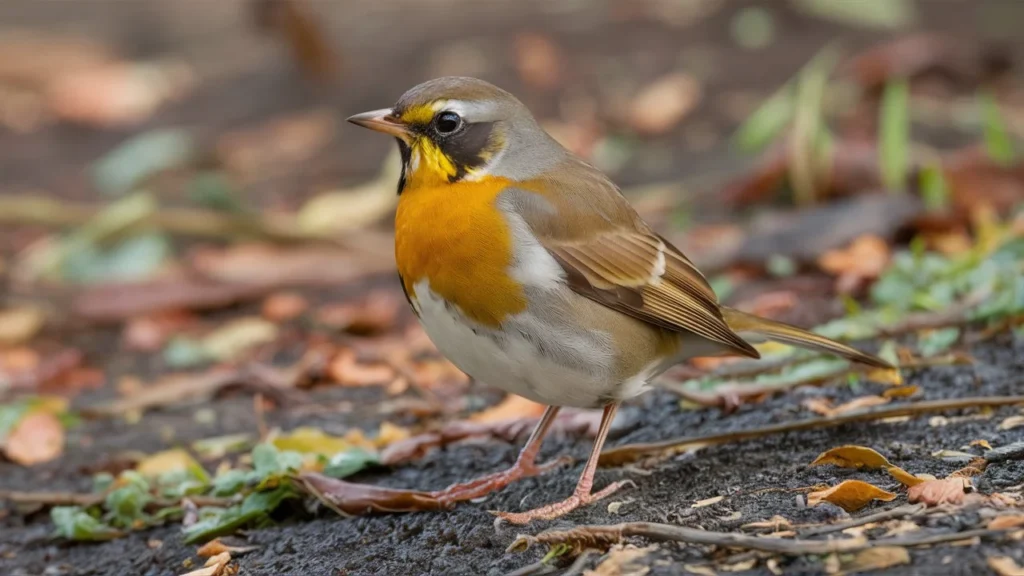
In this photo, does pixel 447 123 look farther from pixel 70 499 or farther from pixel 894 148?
pixel 894 148

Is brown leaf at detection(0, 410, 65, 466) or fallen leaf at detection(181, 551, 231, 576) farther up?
brown leaf at detection(0, 410, 65, 466)

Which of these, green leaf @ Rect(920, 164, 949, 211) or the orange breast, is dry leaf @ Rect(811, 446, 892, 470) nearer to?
the orange breast

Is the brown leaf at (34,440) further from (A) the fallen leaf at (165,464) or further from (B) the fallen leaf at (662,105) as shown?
(B) the fallen leaf at (662,105)

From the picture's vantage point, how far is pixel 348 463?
421 centimetres

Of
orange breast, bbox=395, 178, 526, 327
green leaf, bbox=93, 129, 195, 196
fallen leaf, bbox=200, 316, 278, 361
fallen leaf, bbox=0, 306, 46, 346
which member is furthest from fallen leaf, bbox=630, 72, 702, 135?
orange breast, bbox=395, 178, 526, 327

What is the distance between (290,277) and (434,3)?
6.02m

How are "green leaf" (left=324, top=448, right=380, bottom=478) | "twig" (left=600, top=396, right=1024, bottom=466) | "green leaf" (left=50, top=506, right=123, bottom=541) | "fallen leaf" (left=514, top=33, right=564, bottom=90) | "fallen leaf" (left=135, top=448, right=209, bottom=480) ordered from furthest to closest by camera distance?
"fallen leaf" (left=514, top=33, right=564, bottom=90) → "fallen leaf" (left=135, top=448, right=209, bottom=480) → "green leaf" (left=324, top=448, right=380, bottom=478) → "green leaf" (left=50, top=506, right=123, bottom=541) → "twig" (left=600, top=396, right=1024, bottom=466)

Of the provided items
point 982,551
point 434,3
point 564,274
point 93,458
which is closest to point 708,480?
point 564,274

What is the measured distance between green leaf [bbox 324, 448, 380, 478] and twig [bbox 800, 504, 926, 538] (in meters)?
1.73

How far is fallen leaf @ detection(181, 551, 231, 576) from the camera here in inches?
137

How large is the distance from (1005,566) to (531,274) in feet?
5.00

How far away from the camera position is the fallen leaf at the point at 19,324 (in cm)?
704

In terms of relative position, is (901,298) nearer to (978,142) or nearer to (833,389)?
(833,389)

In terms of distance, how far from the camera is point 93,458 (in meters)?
5.02
